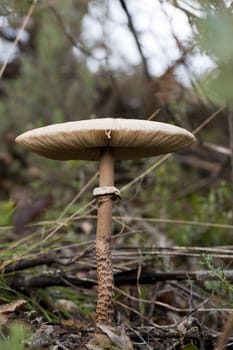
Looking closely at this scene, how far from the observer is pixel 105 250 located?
1764mm

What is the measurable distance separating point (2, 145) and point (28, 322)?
3.25 meters

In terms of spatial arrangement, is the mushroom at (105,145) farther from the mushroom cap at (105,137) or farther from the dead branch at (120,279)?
the dead branch at (120,279)

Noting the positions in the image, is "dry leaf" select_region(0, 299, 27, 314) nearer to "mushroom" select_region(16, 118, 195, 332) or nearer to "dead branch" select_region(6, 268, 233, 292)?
"dead branch" select_region(6, 268, 233, 292)

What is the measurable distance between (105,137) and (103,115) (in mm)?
2967

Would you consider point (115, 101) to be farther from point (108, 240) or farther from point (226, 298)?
point (108, 240)

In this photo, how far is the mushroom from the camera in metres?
1.48

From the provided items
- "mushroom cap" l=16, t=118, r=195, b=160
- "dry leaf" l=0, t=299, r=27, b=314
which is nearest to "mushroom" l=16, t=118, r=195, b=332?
"mushroom cap" l=16, t=118, r=195, b=160

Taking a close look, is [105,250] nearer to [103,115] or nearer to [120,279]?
[120,279]

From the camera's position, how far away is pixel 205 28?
0.81m

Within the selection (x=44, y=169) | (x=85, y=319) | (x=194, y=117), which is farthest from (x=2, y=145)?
(x=85, y=319)

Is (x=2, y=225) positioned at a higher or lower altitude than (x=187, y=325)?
higher

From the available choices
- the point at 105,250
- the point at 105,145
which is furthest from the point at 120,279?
the point at 105,145

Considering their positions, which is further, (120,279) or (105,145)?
(120,279)

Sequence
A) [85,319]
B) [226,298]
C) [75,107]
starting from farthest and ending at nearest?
[75,107] → [226,298] → [85,319]
